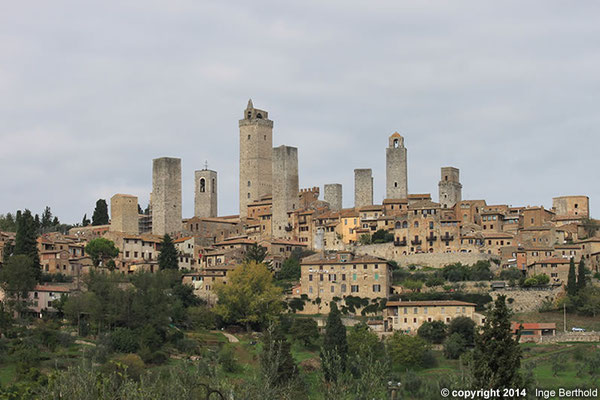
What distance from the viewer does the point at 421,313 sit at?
6125cm

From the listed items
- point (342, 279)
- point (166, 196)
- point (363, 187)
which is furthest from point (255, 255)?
point (166, 196)

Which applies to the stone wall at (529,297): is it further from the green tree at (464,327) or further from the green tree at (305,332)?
the green tree at (305,332)

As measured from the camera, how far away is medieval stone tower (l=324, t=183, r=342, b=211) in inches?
3558

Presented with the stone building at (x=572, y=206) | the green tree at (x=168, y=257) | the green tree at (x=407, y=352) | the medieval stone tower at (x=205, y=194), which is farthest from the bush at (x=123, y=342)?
the stone building at (x=572, y=206)

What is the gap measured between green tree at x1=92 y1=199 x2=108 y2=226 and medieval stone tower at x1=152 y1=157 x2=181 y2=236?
350 inches

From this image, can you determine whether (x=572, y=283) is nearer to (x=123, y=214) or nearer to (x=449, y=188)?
(x=449, y=188)

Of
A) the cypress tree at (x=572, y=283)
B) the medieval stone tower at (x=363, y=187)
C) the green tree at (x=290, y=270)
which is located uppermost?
the medieval stone tower at (x=363, y=187)

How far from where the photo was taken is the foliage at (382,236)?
77.1m

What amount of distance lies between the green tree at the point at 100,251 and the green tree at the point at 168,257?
Answer: 5.13m

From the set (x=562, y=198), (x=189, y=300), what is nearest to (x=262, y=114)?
(x=562, y=198)

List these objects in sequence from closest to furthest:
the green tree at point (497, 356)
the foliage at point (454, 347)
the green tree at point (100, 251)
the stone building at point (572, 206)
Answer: the green tree at point (497, 356), the foliage at point (454, 347), the green tree at point (100, 251), the stone building at point (572, 206)

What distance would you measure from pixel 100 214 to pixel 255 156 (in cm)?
1559

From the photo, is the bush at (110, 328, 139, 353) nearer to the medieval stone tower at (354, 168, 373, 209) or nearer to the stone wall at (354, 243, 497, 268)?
the stone wall at (354, 243, 497, 268)

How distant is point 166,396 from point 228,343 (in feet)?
109
